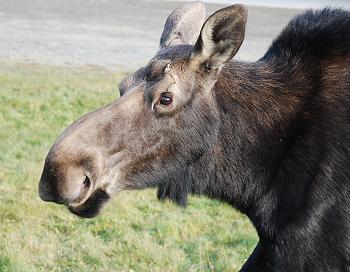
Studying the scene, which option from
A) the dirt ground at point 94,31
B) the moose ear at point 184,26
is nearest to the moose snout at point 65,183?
the moose ear at point 184,26

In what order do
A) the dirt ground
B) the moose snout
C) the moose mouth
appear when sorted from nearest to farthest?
the moose snout, the moose mouth, the dirt ground

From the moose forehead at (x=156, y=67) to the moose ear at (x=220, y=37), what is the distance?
0.09 m

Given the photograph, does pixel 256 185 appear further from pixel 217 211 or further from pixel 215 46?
pixel 217 211

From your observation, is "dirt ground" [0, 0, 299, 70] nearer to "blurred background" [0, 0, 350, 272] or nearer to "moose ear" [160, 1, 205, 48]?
"blurred background" [0, 0, 350, 272]

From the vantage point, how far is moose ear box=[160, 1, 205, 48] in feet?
15.3

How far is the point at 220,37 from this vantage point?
13.1ft

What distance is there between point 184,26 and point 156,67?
0.72 metres

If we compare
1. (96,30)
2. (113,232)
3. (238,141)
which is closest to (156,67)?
(238,141)

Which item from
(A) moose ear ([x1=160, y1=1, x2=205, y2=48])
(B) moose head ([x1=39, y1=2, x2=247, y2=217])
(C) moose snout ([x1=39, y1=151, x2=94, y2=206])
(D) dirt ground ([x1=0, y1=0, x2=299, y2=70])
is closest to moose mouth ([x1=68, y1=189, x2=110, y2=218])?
(B) moose head ([x1=39, y1=2, x2=247, y2=217])

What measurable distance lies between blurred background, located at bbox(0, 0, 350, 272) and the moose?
0.70 m

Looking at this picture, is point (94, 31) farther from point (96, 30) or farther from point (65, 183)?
point (65, 183)

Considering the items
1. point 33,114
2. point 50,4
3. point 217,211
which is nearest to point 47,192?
point 217,211

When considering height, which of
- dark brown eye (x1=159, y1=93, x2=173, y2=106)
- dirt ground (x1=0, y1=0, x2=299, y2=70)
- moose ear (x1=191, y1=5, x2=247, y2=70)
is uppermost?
moose ear (x1=191, y1=5, x2=247, y2=70)

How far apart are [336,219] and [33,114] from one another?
7.18 meters
